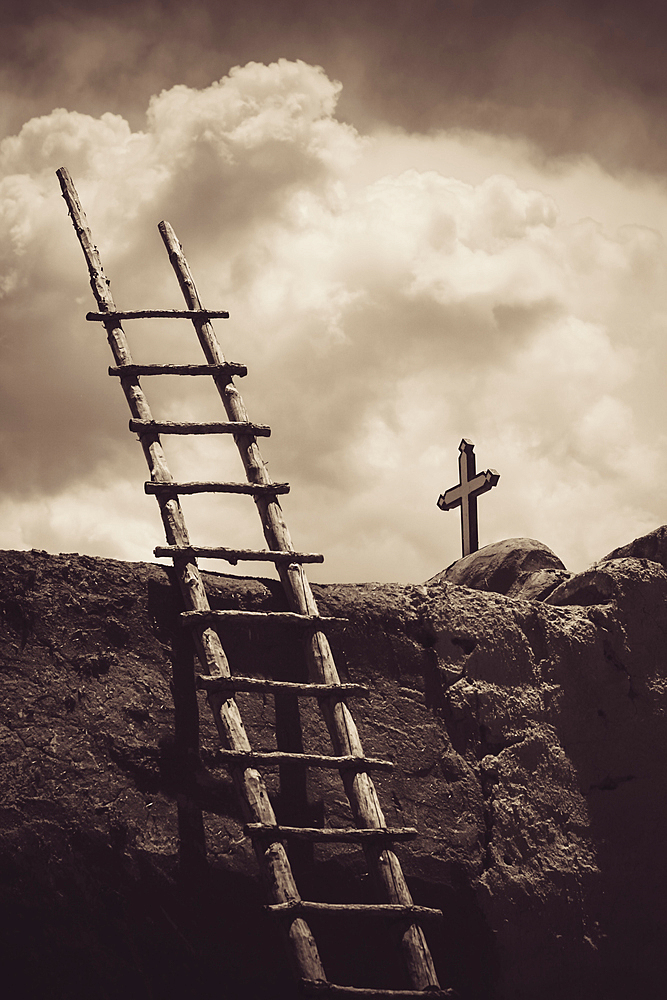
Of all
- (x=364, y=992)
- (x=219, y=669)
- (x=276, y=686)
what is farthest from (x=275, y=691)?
(x=364, y=992)

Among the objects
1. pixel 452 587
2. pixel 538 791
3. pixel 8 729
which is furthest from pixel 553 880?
pixel 8 729

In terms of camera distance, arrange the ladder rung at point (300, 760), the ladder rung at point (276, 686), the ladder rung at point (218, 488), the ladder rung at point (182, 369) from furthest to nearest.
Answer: the ladder rung at point (182, 369)
the ladder rung at point (218, 488)
the ladder rung at point (276, 686)
the ladder rung at point (300, 760)

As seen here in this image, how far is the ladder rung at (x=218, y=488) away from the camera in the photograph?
469 cm

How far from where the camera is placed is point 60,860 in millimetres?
3857

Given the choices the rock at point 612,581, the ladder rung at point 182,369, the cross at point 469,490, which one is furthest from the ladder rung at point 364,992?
the cross at point 469,490

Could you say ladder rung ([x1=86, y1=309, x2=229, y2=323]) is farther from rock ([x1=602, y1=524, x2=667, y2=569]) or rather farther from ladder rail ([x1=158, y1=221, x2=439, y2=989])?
rock ([x1=602, y1=524, x2=667, y2=569])

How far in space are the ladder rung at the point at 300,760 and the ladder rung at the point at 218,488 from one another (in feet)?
4.00

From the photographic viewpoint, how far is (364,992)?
12.2ft

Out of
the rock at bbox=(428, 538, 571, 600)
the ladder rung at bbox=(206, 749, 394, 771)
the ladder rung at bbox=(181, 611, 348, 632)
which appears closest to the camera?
the ladder rung at bbox=(206, 749, 394, 771)

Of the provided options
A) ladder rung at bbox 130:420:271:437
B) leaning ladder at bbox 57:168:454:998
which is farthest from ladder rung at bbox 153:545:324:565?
ladder rung at bbox 130:420:271:437

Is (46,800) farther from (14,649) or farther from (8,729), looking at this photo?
(14,649)

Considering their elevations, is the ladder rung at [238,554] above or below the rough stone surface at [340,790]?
above

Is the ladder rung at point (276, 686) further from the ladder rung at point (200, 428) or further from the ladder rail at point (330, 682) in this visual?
the ladder rung at point (200, 428)

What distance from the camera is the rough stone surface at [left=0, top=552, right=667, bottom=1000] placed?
12.8 feet
